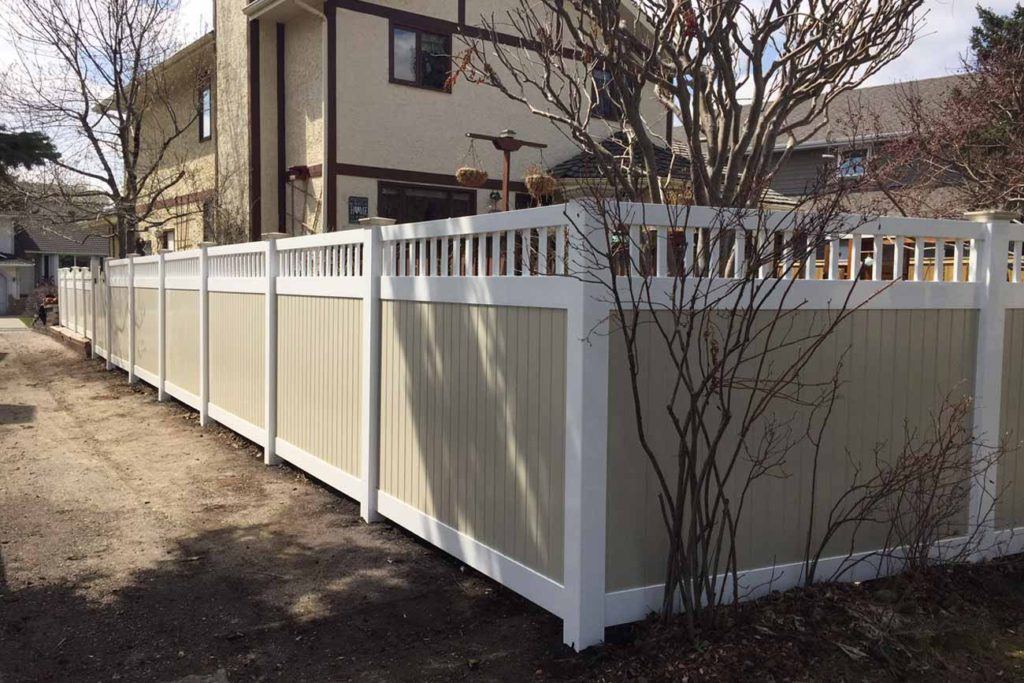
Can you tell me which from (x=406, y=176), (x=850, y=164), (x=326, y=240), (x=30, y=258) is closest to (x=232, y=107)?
(x=406, y=176)

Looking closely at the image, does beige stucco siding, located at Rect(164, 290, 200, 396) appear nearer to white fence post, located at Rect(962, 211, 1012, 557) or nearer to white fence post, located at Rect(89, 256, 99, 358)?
white fence post, located at Rect(89, 256, 99, 358)

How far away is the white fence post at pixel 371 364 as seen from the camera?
566 centimetres

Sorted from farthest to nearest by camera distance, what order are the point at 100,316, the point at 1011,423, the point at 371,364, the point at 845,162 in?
the point at 100,316, the point at 845,162, the point at 371,364, the point at 1011,423

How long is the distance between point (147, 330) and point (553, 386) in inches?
393

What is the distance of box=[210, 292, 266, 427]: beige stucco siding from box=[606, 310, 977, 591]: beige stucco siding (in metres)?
4.84

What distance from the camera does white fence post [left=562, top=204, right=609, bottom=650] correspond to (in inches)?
144

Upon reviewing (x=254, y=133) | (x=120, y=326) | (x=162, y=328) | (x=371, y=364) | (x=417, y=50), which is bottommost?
(x=120, y=326)

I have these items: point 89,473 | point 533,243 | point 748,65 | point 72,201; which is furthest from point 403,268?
point 72,201

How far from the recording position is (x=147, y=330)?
1223cm

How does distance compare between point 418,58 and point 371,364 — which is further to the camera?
point 418,58

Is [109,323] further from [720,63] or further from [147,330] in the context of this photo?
[720,63]

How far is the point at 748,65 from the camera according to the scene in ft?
19.5

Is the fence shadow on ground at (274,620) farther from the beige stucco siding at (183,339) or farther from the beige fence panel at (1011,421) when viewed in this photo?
the beige stucco siding at (183,339)

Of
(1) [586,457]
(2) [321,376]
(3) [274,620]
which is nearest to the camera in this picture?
(1) [586,457]
